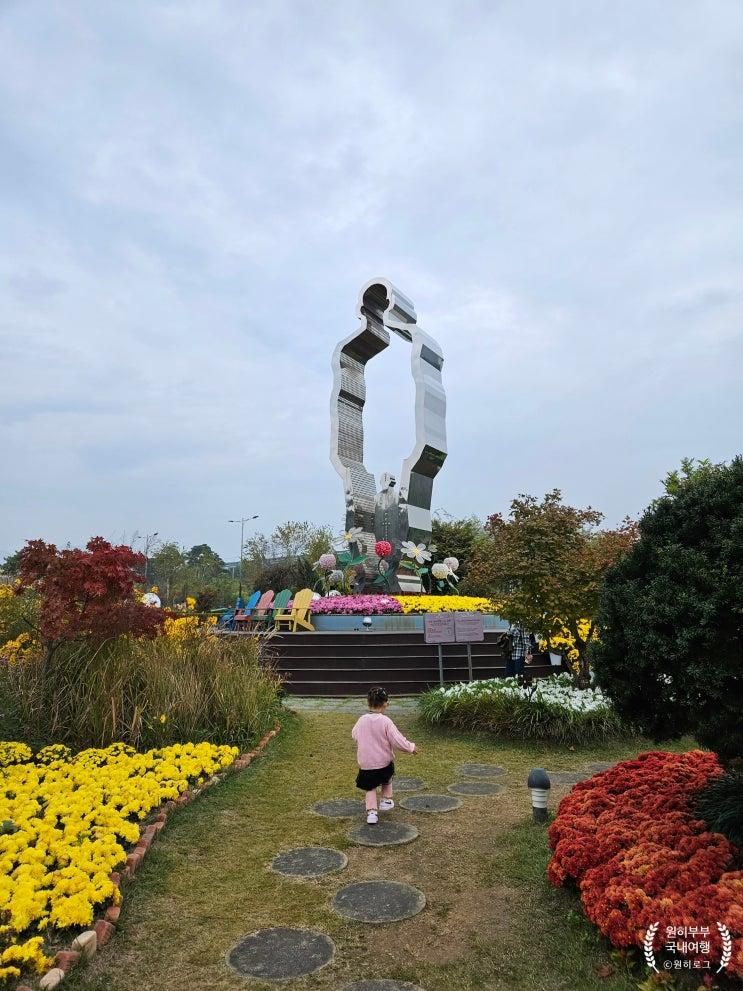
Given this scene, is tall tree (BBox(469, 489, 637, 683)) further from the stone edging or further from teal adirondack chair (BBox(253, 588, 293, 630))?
teal adirondack chair (BBox(253, 588, 293, 630))

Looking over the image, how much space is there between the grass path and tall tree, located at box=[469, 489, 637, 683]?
9.12ft

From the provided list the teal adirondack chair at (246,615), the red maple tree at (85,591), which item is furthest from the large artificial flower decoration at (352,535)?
the red maple tree at (85,591)

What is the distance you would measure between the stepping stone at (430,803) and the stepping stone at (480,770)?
0.74 metres

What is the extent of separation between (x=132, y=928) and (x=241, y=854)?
41.5 inches

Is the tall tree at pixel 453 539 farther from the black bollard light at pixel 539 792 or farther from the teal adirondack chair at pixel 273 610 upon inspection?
the black bollard light at pixel 539 792

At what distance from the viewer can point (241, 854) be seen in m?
4.19

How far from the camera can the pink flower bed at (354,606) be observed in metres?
15.1

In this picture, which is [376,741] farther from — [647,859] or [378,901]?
[647,859]

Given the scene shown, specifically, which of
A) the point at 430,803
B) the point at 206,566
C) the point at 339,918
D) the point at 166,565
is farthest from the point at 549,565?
the point at 206,566

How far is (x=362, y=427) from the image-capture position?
21875mm

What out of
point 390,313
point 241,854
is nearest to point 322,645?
point 241,854

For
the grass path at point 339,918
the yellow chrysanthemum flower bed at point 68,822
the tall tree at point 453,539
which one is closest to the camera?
the grass path at point 339,918

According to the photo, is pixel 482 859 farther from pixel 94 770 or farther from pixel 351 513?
pixel 351 513

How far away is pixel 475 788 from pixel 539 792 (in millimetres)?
1101
